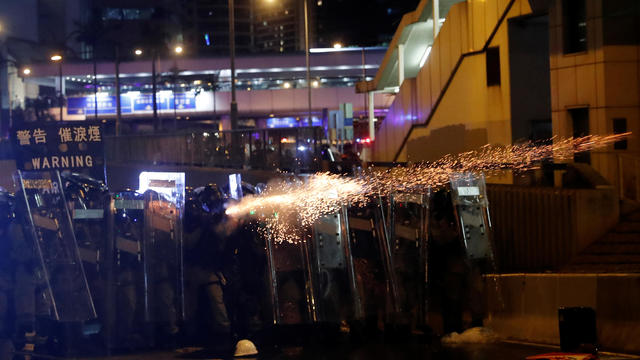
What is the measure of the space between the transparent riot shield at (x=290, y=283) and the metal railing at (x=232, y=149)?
29.4ft

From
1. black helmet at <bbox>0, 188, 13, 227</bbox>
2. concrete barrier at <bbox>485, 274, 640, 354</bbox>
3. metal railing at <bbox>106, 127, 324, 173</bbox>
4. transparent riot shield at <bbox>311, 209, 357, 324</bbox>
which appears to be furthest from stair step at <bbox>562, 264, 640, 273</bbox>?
metal railing at <bbox>106, 127, 324, 173</bbox>

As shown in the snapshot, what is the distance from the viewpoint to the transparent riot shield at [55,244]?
1202 centimetres

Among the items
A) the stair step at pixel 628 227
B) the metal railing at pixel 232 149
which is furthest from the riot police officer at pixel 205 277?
the metal railing at pixel 232 149

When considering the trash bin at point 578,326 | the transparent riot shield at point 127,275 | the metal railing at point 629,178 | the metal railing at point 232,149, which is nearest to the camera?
the trash bin at point 578,326

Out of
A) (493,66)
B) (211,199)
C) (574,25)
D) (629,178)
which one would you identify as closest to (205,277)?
(211,199)

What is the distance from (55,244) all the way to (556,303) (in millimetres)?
7811

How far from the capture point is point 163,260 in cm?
1232

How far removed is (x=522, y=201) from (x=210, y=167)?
1492 cm

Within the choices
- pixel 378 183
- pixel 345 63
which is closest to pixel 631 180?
pixel 378 183

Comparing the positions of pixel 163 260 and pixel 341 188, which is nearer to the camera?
pixel 163 260

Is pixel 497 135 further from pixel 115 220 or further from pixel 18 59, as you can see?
pixel 18 59

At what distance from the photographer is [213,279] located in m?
12.2

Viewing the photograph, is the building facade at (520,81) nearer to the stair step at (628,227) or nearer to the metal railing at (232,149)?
the stair step at (628,227)

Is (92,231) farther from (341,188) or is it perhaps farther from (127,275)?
(341,188)
